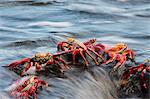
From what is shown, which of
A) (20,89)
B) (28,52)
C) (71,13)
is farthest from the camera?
(71,13)

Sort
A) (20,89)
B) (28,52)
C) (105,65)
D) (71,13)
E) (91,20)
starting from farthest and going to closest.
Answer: (71,13)
(91,20)
(28,52)
(105,65)
(20,89)

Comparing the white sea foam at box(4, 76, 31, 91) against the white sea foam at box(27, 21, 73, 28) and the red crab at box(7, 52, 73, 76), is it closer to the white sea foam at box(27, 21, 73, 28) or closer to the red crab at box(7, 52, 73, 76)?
the red crab at box(7, 52, 73, 76)

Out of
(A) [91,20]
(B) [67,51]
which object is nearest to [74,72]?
(B) [67,51]

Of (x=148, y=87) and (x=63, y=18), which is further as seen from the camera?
(x=63, y=18)

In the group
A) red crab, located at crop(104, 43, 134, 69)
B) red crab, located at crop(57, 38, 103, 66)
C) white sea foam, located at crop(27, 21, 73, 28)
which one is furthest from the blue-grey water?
red crab, located at crop(104, 43, 134, 69)

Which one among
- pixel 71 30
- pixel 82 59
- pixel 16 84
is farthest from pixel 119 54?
pixel 71 30

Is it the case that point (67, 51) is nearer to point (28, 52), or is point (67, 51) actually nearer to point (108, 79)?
point (108, 79)

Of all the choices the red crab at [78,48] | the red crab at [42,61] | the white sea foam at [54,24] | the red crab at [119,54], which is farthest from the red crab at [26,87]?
the white sea foam at [54,24]
